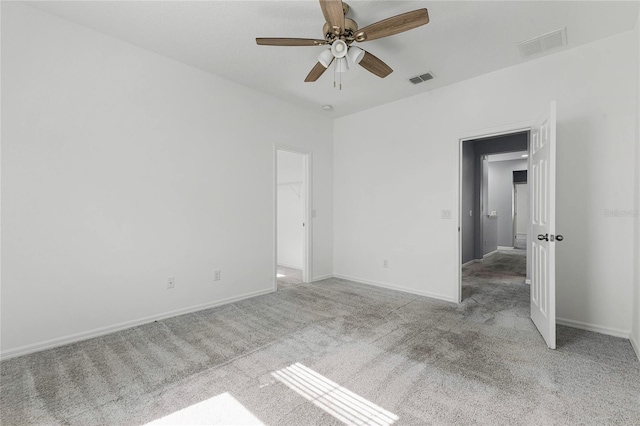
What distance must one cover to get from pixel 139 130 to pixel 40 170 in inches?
33.7

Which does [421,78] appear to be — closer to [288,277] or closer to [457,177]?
[457,177]

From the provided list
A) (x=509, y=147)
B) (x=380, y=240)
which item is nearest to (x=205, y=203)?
(x=380, y=240)

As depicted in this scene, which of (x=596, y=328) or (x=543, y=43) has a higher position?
(x=543, y=43)

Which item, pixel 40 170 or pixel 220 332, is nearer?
pixel 40 170

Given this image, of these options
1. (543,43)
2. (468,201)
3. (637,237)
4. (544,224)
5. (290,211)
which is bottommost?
(637,237)

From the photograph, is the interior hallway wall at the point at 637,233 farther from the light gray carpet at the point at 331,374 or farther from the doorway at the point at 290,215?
the doorway at the point at 290,215

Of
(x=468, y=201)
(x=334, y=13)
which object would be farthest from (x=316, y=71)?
(x=468, y=201)

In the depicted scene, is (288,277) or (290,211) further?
(290,211)

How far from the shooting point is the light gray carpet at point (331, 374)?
1.63 m

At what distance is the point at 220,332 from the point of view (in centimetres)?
274

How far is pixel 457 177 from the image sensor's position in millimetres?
3635

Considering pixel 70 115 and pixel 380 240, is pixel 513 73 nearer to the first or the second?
pixel 380 240

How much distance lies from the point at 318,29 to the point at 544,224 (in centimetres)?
262

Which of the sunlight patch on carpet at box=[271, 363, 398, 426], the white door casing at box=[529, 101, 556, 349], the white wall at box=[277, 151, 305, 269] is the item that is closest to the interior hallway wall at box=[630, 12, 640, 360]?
the white door casing at box=[529, 101, 556, 349]
